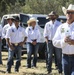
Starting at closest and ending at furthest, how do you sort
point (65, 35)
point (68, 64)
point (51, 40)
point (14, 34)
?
point (65, 35) < point (68, 64) < point (14, 34) < point (51, 40)

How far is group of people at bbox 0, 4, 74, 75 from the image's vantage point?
6.08 m

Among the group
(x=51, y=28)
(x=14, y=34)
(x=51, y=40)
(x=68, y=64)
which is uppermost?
(x=51, y=28)

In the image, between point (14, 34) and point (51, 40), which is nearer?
point (14, 34)

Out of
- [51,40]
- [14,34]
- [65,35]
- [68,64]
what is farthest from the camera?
[51,40]

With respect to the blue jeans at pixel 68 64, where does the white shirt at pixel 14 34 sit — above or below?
above

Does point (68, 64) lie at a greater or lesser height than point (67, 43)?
lesser

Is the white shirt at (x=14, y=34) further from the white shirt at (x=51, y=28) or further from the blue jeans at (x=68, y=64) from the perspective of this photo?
the blue jeans at (x=68, y=64)

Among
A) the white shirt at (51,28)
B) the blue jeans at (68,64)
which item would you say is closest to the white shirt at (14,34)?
the white shirt at (51,28)

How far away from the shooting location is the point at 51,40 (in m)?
10.5

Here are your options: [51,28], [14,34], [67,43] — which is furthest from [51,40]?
[67,43]

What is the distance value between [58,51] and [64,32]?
4340 mm

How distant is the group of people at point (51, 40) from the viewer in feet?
20.0

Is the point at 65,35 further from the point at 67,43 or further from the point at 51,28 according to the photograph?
the point at 51,28

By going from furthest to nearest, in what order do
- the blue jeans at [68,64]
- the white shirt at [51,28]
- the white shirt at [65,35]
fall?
the white shirt at [51,28] < the blue jeans at [68,64] < the white shirt at [65,35]
